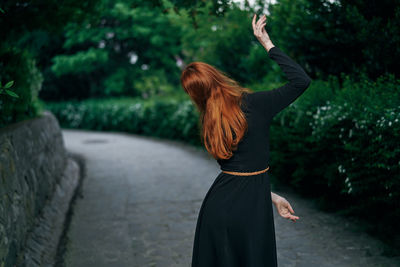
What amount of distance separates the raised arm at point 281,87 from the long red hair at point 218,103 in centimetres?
14

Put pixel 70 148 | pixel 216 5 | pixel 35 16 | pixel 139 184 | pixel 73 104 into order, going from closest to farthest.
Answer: pixel 216 5, pixel 35 16, pixel 139 184, pixel 70 148, pixel 73 104

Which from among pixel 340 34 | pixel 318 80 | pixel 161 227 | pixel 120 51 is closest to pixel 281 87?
pixel 161 227

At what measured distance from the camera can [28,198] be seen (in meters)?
4.37

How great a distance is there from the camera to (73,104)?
73.3 feet

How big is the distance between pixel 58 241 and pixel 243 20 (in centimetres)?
792

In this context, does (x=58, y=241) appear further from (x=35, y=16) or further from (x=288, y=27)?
(x=288, y=27)

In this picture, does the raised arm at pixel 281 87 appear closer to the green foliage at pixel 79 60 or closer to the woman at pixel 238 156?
the woman at pixel 238 156

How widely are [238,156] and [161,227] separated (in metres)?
3.00

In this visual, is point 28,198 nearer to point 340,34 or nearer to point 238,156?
point 238,156

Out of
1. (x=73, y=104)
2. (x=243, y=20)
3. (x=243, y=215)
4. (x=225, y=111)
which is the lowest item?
(x=73, y=104)

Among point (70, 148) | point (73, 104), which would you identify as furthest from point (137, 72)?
point (70, 148)

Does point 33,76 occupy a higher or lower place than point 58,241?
higher

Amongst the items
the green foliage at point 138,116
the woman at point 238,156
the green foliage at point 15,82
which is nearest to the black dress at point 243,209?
the woman at point 238,156

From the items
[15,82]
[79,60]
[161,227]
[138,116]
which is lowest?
[138,116]
